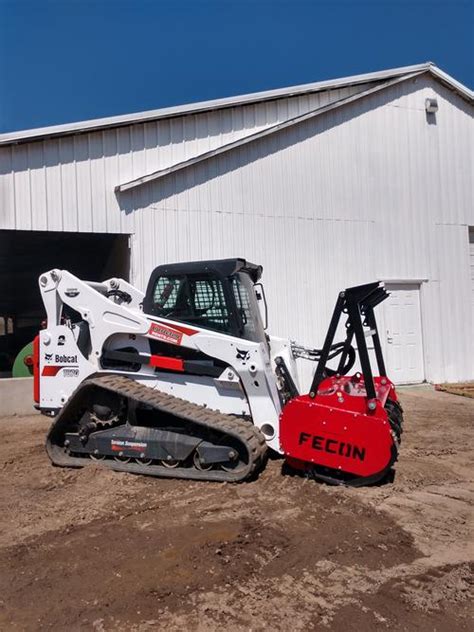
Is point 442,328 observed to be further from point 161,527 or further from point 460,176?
point 161,527

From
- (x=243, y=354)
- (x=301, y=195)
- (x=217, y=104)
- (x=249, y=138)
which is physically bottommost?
(x=243, y=354)

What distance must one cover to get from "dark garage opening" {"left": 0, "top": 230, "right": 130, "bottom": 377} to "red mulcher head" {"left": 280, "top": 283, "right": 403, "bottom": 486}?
6.39m

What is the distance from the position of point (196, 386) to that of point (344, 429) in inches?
65.0

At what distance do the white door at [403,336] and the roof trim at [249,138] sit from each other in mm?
4273

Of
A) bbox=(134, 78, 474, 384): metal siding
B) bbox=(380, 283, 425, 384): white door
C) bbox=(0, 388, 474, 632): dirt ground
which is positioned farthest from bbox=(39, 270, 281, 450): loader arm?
bbox=(380, 283, 425, 384): white door

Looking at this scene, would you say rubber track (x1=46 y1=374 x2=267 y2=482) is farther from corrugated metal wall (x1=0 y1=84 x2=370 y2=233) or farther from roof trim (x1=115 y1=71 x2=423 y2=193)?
roof trim (x1=115 y1=71 x2=423 y2=193)

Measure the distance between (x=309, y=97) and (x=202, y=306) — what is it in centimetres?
879

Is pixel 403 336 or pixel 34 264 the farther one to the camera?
pixel 34 264

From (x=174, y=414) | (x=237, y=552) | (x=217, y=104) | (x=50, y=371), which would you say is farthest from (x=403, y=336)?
(x=237, y=552)

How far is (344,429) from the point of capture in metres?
4.54

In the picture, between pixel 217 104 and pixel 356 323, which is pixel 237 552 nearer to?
pixel 356 323

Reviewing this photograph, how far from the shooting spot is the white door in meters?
11.8

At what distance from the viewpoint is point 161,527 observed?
402 centimetres

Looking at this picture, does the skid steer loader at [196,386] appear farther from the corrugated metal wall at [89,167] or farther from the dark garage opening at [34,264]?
the dark garage opening at [34,264]
